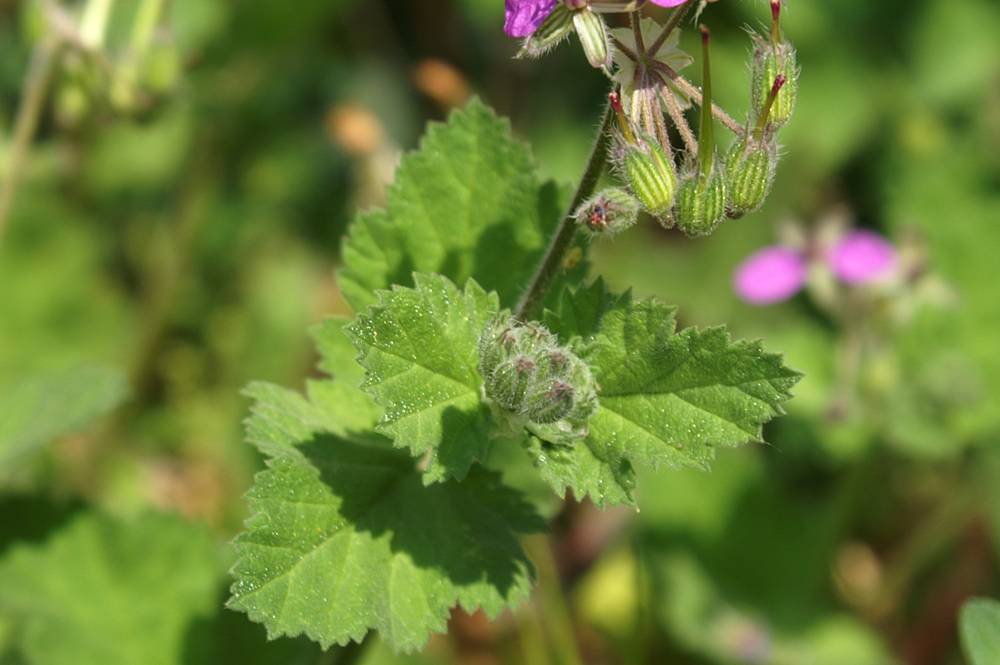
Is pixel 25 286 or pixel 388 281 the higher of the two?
pixel 388 281

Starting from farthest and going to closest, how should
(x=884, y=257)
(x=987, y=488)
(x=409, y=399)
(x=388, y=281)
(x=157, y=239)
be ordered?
(x=157, y=239)
(x=987, y=488)
(x=884, y=257)
(x=388, y=281)
(x=409, y=399)

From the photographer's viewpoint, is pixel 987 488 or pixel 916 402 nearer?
pixel 916 402

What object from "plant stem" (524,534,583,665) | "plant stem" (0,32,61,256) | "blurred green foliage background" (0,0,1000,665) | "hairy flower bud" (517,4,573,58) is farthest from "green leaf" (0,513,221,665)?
"hairy flower bud" (517,4,573,58)

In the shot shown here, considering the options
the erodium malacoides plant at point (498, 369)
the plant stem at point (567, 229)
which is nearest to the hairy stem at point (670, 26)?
the erodium malacoides plant at point (498, 369)

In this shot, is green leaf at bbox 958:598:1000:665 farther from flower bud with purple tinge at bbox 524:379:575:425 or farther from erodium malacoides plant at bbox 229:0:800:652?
flower bud with purple tinge at bbox 524:379:575:425

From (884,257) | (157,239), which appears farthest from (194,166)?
(884,257)

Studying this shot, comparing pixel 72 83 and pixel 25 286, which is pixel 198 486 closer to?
pixel 25 286

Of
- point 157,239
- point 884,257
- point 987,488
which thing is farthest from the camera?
point 157,239

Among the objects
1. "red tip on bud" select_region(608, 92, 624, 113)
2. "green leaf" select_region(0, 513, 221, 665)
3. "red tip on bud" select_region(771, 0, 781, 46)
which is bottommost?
"green leaf" select_region(0, 513, 221, 665)

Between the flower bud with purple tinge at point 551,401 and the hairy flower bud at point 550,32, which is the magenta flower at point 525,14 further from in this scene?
the flower bud with purple tinge at point 551,401
